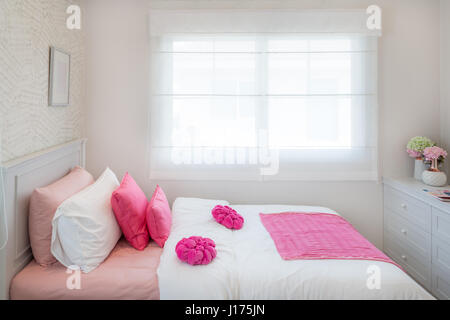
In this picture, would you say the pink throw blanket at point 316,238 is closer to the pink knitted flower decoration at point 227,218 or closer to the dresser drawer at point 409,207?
the pink knitted flower decoration at point 227,218

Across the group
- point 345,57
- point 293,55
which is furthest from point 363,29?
point 293,55

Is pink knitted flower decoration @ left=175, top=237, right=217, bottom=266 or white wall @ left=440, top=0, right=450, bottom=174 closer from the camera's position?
pink knitted flower decoration @ left=175, top=237, right=217, bottom=266

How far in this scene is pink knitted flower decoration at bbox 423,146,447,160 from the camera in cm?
251

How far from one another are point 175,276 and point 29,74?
1.45 meters

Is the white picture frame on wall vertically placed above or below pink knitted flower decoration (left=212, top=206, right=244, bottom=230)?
above

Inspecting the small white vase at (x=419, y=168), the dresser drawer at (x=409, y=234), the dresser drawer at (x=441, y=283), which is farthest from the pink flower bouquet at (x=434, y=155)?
the dresser drawer at (x=441, y=283)

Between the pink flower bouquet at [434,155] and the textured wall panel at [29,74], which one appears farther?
the pink flower bouquet at [434,155]

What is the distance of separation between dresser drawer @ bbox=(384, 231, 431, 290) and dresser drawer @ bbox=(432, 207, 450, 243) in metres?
0.26

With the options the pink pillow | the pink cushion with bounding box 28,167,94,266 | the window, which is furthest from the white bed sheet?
the window

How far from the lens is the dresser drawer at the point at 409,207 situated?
2.26 m

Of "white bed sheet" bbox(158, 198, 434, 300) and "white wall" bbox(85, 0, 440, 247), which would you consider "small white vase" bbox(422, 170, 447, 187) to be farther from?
"white bed sheet" bbox(158, 198, 434, 300)
